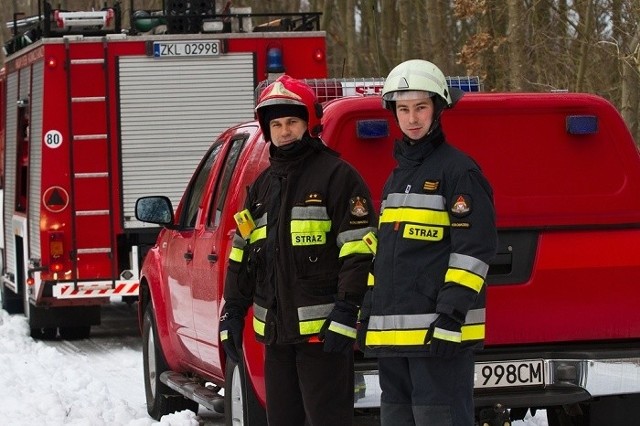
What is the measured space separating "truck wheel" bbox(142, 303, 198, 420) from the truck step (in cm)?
21

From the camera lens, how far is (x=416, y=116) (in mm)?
5605

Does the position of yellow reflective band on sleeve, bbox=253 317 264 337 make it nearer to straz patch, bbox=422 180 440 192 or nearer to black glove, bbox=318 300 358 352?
black glove, bbox=318 300 358 352

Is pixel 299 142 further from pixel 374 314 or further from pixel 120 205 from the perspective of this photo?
pixel 120 205

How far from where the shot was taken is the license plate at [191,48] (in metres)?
14.7

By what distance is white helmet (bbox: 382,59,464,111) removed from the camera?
5.61m

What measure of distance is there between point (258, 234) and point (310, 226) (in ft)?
0.98

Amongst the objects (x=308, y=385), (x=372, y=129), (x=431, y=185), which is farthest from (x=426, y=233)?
(x=372, y=129)

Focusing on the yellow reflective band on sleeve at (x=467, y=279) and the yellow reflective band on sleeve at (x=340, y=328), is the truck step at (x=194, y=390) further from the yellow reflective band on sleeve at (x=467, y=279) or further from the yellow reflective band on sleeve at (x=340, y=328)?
the yellow reflective band on sleeve at (x=467, y=279)

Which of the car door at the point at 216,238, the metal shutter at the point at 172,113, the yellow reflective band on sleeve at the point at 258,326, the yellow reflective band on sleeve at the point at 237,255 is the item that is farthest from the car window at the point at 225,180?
the metal shutter at the point at 172,113

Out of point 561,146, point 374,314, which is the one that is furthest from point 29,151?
point 374,314

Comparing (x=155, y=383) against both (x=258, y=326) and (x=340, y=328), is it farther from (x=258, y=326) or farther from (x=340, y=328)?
(x=340, y=328)

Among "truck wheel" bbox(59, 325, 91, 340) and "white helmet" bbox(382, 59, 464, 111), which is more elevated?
"white helmet" bbox(382, 59, 464, 111)

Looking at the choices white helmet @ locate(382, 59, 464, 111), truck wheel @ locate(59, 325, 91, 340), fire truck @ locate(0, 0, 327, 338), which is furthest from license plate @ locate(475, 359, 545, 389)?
truck wheel @ locate(59, 325, 91, 340)

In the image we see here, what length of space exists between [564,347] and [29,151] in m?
9.11
